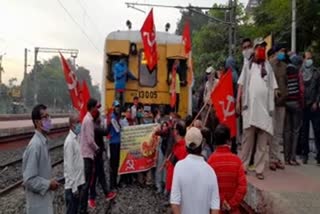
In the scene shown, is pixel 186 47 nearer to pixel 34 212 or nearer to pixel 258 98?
pixel 258 98

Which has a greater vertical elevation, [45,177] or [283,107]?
[283,107]

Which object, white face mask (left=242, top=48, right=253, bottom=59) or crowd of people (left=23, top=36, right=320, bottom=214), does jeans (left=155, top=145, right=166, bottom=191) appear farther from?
white face mask (left=242, top=48, right=253, bottom=59)

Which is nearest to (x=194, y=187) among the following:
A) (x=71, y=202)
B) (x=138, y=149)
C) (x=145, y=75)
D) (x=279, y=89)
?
(x=71, y=202)

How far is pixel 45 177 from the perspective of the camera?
17.1ft

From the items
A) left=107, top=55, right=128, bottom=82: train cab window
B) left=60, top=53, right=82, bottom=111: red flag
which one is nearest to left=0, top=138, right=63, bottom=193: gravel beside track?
left=107, top=55, right=128, bottom=82: train cab window

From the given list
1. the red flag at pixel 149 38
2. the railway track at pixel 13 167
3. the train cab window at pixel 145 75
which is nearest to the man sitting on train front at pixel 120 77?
the train cab window at pixel 145 75

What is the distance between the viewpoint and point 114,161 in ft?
37.0

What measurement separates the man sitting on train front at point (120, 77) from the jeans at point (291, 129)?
5.43 m

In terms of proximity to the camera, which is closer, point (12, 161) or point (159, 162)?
point (159, 162)

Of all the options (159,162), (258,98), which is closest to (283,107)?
(258,98)

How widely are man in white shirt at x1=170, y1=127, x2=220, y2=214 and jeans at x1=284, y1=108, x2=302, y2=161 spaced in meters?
4.48

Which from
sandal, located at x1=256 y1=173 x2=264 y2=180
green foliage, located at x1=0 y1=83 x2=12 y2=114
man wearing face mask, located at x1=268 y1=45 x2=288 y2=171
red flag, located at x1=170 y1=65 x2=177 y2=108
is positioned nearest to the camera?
sandal, located at x1=256 y1=173 x2=264 y2=180

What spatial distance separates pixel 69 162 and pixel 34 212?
1932mm

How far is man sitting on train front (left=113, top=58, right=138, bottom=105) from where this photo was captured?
43.1 ft
